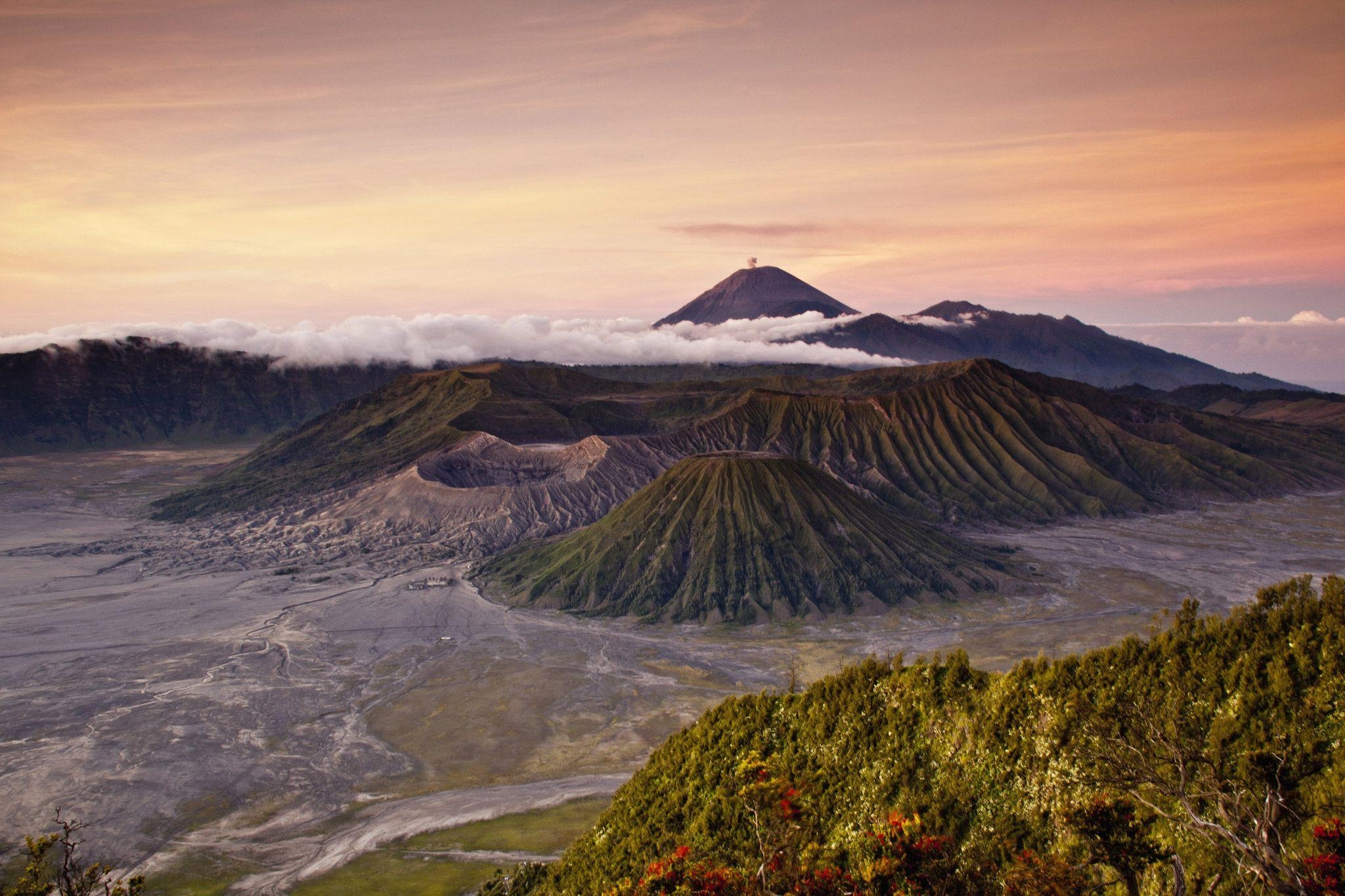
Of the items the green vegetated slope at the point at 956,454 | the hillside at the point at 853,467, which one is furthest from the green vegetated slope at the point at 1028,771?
the green vegetated slope at the point at 956,454

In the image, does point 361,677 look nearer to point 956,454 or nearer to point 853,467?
point 853,467

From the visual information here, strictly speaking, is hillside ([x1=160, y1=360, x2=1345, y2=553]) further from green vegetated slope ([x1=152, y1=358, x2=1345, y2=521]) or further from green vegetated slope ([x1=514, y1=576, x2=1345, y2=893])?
green vegetated slope ([x1=514, y1=576, x2=1345, y2=893])

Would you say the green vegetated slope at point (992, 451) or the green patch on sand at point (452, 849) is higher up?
the green vegetated slope at point (992, 451)

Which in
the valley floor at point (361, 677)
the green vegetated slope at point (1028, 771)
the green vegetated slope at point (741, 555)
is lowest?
the valley floor at point (361, 677)

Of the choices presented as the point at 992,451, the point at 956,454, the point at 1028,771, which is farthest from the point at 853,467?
the point at 1028,771

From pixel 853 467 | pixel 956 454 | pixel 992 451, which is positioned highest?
pixel 992 451

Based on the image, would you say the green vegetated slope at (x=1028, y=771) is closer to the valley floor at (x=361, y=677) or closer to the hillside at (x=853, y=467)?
the valley floor at (x=361, y=677)
